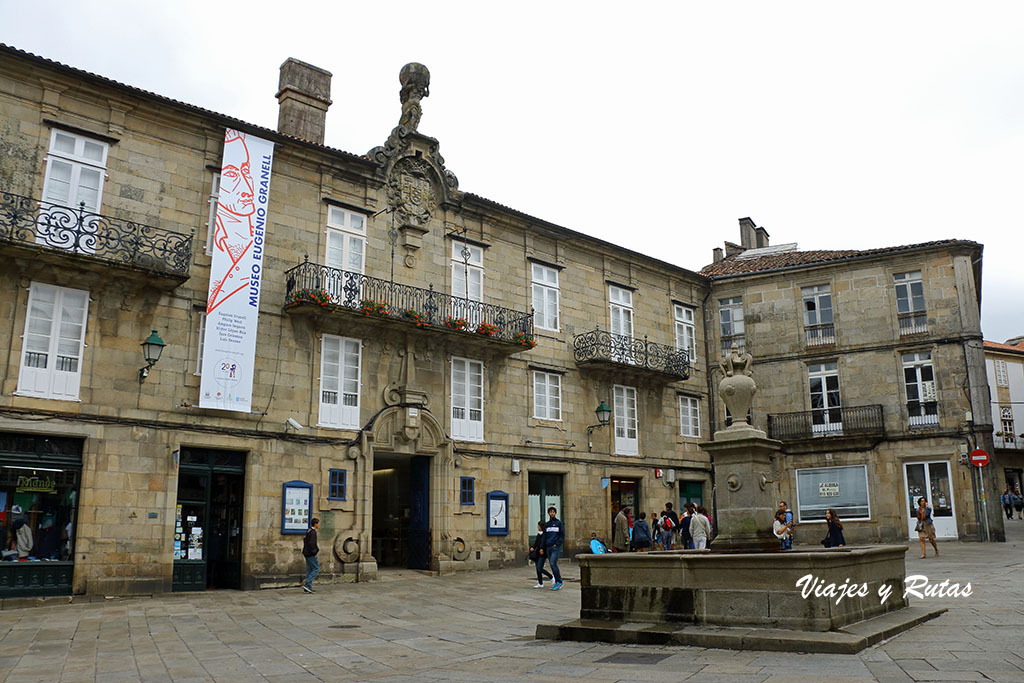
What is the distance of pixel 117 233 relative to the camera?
51.2ft

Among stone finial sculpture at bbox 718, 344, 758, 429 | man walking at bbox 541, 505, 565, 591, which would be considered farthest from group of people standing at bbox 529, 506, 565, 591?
stone finial sculpture at bbox 718, 344, 758, 429

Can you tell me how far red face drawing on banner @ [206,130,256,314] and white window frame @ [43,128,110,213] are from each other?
7.26 ft

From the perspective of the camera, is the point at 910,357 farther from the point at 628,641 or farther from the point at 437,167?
the point at 628,641

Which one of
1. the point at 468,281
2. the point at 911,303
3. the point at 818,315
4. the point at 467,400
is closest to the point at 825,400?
the point at 818,315

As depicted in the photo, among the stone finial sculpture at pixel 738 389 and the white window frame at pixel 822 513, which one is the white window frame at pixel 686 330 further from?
the stone finial sculpture at pixel 738 389

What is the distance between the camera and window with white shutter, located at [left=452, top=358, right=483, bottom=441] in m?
20.6

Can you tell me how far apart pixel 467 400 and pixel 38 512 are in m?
9.75

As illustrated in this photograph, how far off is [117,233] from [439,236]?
7.94 meters

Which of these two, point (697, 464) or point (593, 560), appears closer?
point (593, 560)

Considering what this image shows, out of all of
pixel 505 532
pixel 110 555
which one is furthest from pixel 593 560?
pixel 505 532

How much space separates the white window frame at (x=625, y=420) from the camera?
2475 cm

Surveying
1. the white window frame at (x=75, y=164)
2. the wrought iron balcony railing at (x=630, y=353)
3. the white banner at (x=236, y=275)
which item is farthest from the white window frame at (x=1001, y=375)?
the white window frame at (x=75, y=164)

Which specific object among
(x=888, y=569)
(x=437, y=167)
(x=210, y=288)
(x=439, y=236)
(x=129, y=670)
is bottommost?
(x=129, y=670)

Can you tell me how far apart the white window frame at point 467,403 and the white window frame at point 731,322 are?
11.3 m
